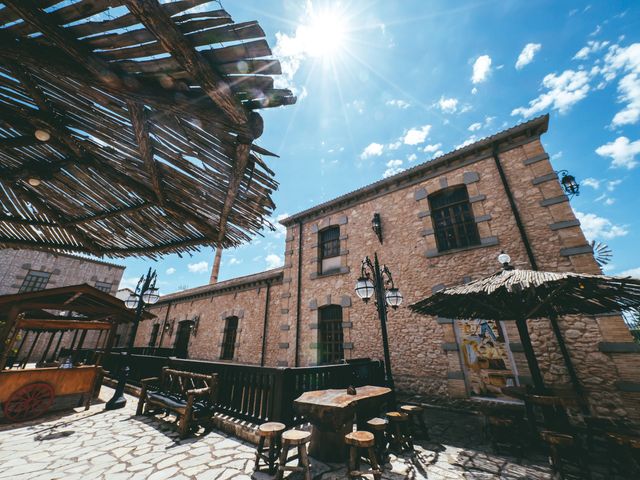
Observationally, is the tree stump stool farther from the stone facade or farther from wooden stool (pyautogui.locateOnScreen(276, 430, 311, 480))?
the stone facade

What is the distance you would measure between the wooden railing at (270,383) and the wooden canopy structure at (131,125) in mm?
3093

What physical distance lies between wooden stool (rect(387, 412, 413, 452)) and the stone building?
2.92 meters

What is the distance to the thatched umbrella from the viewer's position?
12.4ft

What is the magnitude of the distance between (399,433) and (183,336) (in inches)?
606

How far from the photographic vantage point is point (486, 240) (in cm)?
707

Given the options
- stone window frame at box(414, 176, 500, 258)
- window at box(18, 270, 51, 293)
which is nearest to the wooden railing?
stone window frame at box(414, 176, 500, 258)

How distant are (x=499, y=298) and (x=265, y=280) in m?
9.78

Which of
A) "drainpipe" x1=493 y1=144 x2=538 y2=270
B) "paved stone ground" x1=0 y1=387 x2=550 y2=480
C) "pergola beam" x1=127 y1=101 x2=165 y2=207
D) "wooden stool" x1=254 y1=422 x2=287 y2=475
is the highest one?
"drainpipe" x1=493 y1=144 x2=538 y2=270

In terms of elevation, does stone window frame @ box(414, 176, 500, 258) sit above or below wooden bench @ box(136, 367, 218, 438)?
above

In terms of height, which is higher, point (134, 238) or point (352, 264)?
point (352, 264)

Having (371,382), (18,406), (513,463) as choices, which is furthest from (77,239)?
(513,463)

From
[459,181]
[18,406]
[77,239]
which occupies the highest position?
[459,181]

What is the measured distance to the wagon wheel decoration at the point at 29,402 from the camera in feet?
16.3

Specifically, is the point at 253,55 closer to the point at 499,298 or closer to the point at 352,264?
the point at 499,298
